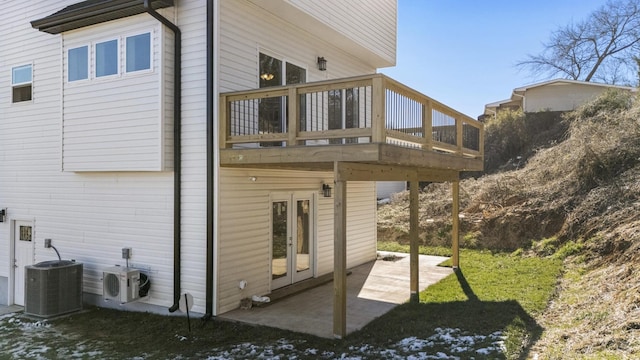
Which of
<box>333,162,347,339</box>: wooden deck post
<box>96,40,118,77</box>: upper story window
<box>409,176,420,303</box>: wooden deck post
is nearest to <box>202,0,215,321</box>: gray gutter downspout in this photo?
<box>96,40,118,77</box>: upper story window

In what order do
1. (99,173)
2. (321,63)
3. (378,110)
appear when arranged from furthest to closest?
1. (321,63)
2. (99,173)
3. (378,110)

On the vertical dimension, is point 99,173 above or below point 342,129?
below

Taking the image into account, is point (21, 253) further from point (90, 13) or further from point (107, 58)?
point (90, 13)

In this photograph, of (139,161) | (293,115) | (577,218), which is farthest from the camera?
(577,218)

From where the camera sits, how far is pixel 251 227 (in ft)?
25.5

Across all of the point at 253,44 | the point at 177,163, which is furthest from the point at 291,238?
the point at 253,44

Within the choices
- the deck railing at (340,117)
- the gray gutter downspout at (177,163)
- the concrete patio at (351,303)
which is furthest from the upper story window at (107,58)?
the concrete patio at (351,303)

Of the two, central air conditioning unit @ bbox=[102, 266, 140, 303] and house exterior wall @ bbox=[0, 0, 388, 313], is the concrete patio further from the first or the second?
central air conditioning unit @ bbox=[102, 266, 140, 303]

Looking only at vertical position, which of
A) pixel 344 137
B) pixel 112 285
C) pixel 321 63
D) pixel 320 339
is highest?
pixel 321 63

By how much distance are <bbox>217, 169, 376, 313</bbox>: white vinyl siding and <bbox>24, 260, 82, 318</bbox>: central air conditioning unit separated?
2972 mm

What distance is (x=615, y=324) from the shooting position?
525cm

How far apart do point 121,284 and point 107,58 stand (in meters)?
3.89

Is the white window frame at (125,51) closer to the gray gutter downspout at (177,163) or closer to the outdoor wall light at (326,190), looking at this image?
the gray gutter downspout at (177,163)

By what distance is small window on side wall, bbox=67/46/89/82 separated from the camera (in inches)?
314
